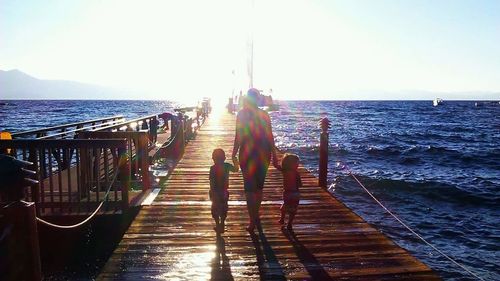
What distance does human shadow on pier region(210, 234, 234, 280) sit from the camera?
4.79 m

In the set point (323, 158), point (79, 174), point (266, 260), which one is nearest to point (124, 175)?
point (79, 174)

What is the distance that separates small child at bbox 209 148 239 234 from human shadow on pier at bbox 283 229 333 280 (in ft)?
3.45

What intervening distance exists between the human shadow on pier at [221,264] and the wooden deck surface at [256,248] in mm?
12

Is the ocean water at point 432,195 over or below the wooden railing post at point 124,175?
below

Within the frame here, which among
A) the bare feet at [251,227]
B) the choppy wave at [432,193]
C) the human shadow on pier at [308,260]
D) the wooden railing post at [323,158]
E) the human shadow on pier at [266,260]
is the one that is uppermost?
the wooden railing post at [323,158]

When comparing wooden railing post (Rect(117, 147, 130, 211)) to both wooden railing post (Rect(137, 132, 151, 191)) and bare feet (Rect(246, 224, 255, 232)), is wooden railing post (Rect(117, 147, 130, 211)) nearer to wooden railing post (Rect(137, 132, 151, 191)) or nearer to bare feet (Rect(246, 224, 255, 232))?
wooden railing post (Rect(137, 132, 151, 191))

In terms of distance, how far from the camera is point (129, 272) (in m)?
4.89

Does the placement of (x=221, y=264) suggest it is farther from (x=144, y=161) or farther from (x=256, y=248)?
(x=144, y=161)

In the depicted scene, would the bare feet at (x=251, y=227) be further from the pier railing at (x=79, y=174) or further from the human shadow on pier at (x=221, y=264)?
the pier railing at (x=79, y=174)

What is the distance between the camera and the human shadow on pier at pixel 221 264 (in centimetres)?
479

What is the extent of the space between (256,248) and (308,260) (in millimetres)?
801

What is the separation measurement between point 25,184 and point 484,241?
1173 centimetres

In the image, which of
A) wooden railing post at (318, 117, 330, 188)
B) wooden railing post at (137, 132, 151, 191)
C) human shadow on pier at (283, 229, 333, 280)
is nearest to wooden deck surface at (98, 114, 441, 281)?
human shadow on pier at (283, 229, 333, 280)

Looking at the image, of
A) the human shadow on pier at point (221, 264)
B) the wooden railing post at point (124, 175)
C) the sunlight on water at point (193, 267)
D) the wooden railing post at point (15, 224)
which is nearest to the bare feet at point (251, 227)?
the human shadow on pier at point (221, 264)
